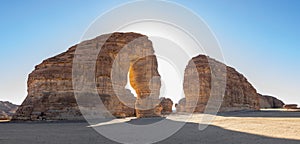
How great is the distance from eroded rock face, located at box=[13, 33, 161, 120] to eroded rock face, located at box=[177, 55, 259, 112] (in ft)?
23.3

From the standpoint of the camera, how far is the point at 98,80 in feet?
92.5

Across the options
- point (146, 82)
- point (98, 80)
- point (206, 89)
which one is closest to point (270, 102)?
point (206, 89)

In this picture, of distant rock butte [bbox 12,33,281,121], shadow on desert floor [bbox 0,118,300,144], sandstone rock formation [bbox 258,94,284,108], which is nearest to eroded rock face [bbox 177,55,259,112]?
distant rock butte [bbox 12,33,281,121]

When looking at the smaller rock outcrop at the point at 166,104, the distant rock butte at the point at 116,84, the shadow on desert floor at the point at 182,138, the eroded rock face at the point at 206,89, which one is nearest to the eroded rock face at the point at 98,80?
the distant rock butte at the point at 116,84

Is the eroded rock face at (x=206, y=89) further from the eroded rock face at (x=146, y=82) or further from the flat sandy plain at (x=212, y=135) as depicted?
the flat sandy plain at (x=212, y=135)

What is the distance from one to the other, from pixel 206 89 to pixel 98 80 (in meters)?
16.9

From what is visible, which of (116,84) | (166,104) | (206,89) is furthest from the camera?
(166,104)

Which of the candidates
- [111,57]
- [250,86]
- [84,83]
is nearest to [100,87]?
[84,83]

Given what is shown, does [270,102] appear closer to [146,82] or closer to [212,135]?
[146,82]

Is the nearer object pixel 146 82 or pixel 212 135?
pixel 212 135

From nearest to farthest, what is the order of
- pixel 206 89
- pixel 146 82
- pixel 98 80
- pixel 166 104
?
pixel 98 80, pixel 146 82, pixel 206 89, pixel 166 104

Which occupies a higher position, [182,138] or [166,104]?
[166,104]

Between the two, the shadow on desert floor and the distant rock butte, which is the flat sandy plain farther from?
the distant rock butte

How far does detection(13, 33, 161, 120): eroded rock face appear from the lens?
24.7 m
